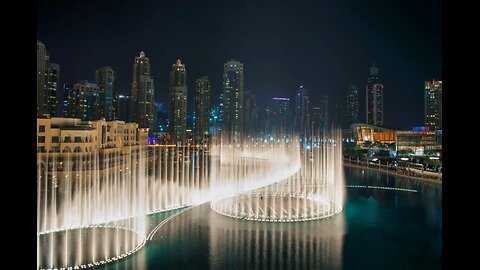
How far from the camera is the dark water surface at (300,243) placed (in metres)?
10.0

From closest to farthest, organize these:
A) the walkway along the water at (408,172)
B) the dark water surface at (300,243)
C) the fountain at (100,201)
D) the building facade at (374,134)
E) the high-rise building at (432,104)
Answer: the dark water surface at (300,243) → the fountain at (100,201) → the walkway along the water at (408,172) → the building facade at (374,134) → the high-rise building at (432,104)

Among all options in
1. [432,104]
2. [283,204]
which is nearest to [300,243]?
[283,204]

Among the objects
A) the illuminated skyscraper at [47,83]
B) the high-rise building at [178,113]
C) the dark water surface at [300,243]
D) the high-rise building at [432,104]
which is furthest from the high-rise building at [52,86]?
the high-rise building at [432,104]

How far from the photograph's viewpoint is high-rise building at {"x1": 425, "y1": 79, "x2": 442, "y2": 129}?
67.5 m

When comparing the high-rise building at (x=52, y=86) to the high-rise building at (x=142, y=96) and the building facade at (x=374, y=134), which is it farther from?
the building facade at (x=374, y=134)

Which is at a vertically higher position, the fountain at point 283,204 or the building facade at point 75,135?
the building facade at point 75,135

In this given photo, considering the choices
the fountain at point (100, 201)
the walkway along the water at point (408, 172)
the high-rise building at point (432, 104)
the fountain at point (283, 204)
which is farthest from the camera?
the high-rise building at point (432, 104)

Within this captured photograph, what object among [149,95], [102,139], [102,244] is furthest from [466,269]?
[149,95]

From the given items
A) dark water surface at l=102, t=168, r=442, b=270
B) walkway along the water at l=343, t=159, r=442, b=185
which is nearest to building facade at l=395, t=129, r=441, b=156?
walkway along the water at l=343, t=159, r=442, b=185

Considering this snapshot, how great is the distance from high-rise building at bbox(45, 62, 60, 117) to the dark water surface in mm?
Result: 41126

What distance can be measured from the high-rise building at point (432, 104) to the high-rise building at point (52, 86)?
197ft

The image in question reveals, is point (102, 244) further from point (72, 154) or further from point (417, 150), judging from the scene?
point (417, 150)

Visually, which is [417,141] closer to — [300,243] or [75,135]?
[75,135]

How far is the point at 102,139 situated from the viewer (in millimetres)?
30438
